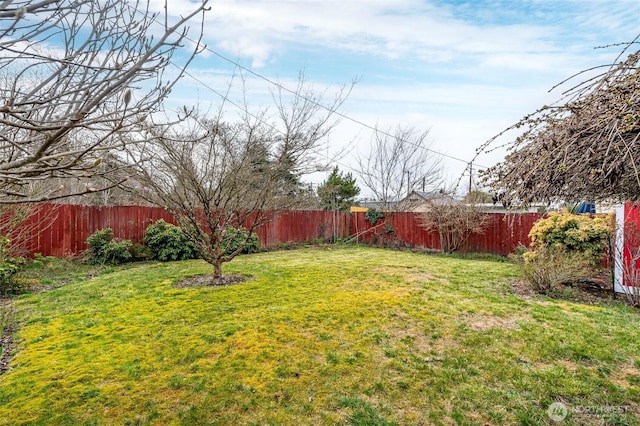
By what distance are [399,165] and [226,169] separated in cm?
1296

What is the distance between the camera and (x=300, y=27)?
668 cm

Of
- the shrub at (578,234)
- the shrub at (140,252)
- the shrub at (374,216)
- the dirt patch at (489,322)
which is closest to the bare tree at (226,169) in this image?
the shrub at (140,252)

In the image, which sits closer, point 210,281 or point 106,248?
point 210,281

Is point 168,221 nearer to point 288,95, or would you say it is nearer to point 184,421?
point 288,95

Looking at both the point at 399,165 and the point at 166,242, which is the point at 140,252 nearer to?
the point at 166,242

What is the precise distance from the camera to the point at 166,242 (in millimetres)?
9203

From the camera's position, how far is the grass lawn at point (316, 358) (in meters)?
2.48

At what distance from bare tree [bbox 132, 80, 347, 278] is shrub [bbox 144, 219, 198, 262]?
2.76m

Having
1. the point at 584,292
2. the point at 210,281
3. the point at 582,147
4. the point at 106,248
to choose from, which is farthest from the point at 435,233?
the point at 582,147

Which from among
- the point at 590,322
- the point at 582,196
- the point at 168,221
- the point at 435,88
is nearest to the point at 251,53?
the point at 435,88

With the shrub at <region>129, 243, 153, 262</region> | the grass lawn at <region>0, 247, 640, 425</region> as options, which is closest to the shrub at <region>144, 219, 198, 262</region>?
the shrub at <region>129, 243, 153, 262</region>

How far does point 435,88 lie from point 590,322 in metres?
6.56

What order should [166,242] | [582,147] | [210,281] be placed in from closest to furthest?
1. [582,147]
2. [210,281]
3. [166,242]

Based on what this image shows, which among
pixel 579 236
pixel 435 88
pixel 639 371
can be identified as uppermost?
pixel 435 88
